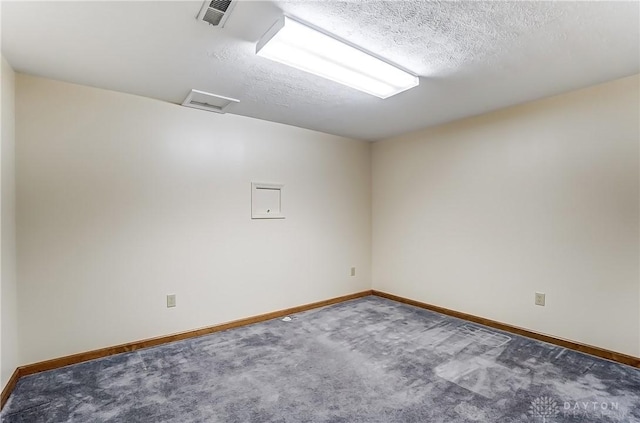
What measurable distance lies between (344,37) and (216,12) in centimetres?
73

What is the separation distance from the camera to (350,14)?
1.60m

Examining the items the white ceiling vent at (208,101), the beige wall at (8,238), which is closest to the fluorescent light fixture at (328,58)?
the white ceiling vent at (208,101)

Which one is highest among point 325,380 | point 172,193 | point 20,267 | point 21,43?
point 21,43

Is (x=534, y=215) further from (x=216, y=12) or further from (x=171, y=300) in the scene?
(x=171, y=300)

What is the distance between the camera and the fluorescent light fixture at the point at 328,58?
67.6 inches

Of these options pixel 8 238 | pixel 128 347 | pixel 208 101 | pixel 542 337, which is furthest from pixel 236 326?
pixel 542 337

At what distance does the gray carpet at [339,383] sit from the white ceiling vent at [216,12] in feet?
7.38

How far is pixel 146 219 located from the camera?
2.76 meters

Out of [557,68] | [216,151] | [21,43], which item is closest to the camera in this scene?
[21,43]

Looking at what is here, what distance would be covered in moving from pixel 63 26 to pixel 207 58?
0.77 m

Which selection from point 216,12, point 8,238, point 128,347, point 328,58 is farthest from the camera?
point 128,347

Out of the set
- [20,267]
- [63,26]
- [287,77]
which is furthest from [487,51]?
[20,267]

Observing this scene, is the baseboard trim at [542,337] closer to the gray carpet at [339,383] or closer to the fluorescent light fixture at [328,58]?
the gray carpet at [339,383]

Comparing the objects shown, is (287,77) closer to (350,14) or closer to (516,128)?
(350,14)
